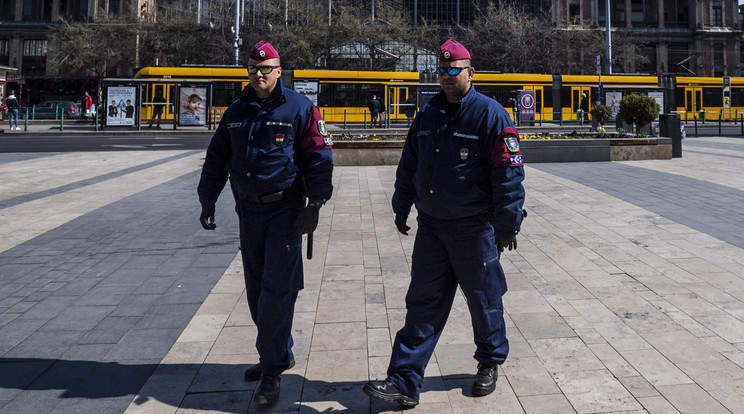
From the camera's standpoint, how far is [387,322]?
14.3 ft

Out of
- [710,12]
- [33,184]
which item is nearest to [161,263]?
[33,184]

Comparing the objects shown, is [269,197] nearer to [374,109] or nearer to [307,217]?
[307,217]

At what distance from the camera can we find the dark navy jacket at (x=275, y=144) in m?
3.25

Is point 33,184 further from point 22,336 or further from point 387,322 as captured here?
point 387,322

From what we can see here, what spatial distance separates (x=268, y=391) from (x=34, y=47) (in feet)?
202

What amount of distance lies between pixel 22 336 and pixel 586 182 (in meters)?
9.57

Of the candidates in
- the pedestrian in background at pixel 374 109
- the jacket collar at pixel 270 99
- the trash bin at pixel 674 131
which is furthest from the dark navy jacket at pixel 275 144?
the pedestrian in background at pixel 374 109

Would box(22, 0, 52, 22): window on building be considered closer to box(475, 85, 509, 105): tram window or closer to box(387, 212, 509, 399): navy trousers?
box(475, 85, 509, 105): tram window

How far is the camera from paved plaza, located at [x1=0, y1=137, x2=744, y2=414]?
325 cm

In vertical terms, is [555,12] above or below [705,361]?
above

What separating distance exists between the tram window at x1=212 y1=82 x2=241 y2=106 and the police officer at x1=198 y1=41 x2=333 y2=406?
25.6 metres

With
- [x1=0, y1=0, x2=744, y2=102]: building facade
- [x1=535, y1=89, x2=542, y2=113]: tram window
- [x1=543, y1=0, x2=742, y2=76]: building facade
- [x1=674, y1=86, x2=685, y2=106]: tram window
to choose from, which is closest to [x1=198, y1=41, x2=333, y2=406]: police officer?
[x1=535, y1=89, x2=542, y2=113]: tram window

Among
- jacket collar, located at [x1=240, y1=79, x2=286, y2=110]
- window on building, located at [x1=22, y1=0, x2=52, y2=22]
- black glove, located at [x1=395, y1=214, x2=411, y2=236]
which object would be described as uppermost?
window on building, located at [x1=22, y1=0, x2=52, y2=22]

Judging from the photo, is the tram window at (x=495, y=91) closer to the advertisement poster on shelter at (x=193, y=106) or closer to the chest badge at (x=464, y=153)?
the advertisement poster on shelter at (x=193, y=106)
